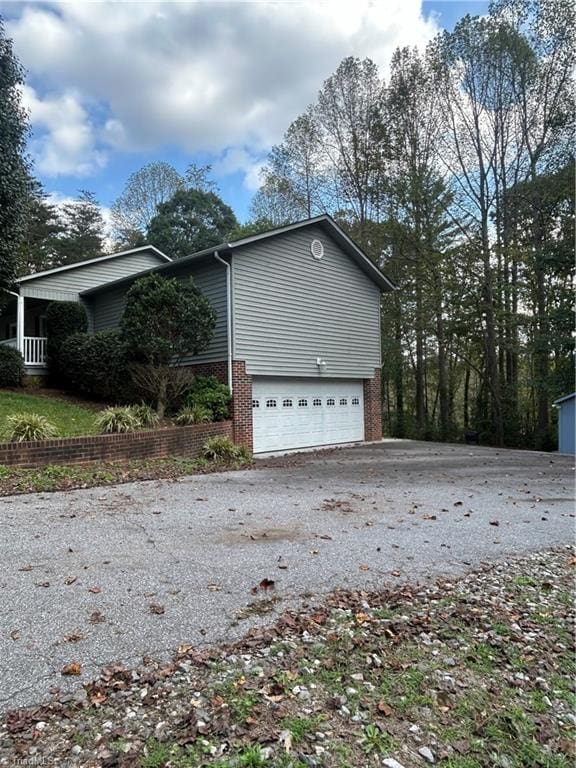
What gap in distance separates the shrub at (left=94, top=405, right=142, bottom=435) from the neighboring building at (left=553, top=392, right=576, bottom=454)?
13.2m

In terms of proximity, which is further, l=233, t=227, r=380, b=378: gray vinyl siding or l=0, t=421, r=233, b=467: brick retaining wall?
l=233, t=227, r=380, b=378: gray vinyl siding

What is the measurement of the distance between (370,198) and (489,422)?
1179 cm

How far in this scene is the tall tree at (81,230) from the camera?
99.5ft

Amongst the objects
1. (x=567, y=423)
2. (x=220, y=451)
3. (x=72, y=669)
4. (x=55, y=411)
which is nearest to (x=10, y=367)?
(x=55, y=411)

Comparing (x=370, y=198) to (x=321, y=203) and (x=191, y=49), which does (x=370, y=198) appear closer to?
(x=321, y=203)

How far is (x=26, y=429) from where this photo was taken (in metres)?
7.79

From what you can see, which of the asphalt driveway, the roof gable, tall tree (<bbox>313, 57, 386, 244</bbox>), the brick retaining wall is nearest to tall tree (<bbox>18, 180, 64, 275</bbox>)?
the roof gable

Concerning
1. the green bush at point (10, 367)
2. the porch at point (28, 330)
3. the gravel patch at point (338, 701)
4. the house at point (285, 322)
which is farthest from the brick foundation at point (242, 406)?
the gravel patch at point (338, 701)

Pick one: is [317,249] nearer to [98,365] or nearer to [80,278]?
[98,365]

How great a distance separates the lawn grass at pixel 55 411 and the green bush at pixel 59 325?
1.89 m

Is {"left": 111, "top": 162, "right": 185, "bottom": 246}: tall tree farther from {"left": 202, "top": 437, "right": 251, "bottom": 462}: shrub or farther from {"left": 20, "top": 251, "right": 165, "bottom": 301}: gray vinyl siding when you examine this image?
{"left": 202, "top": 437, "right": 251, "bottom": 462}: shrub

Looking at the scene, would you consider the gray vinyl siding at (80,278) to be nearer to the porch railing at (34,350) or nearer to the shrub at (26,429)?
the porch railing at (34,350)

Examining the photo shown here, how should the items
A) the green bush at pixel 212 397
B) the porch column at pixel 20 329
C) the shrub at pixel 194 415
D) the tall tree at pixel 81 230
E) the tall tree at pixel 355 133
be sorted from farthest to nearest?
the tall tree at pixel 81 230 → the tall tree at pixel 355 133 → the porch column at pixel 20 329 → the green bush at pixel 212 397 → the shrub at pixel 194 415

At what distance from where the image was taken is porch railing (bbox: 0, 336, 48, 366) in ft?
48.3
